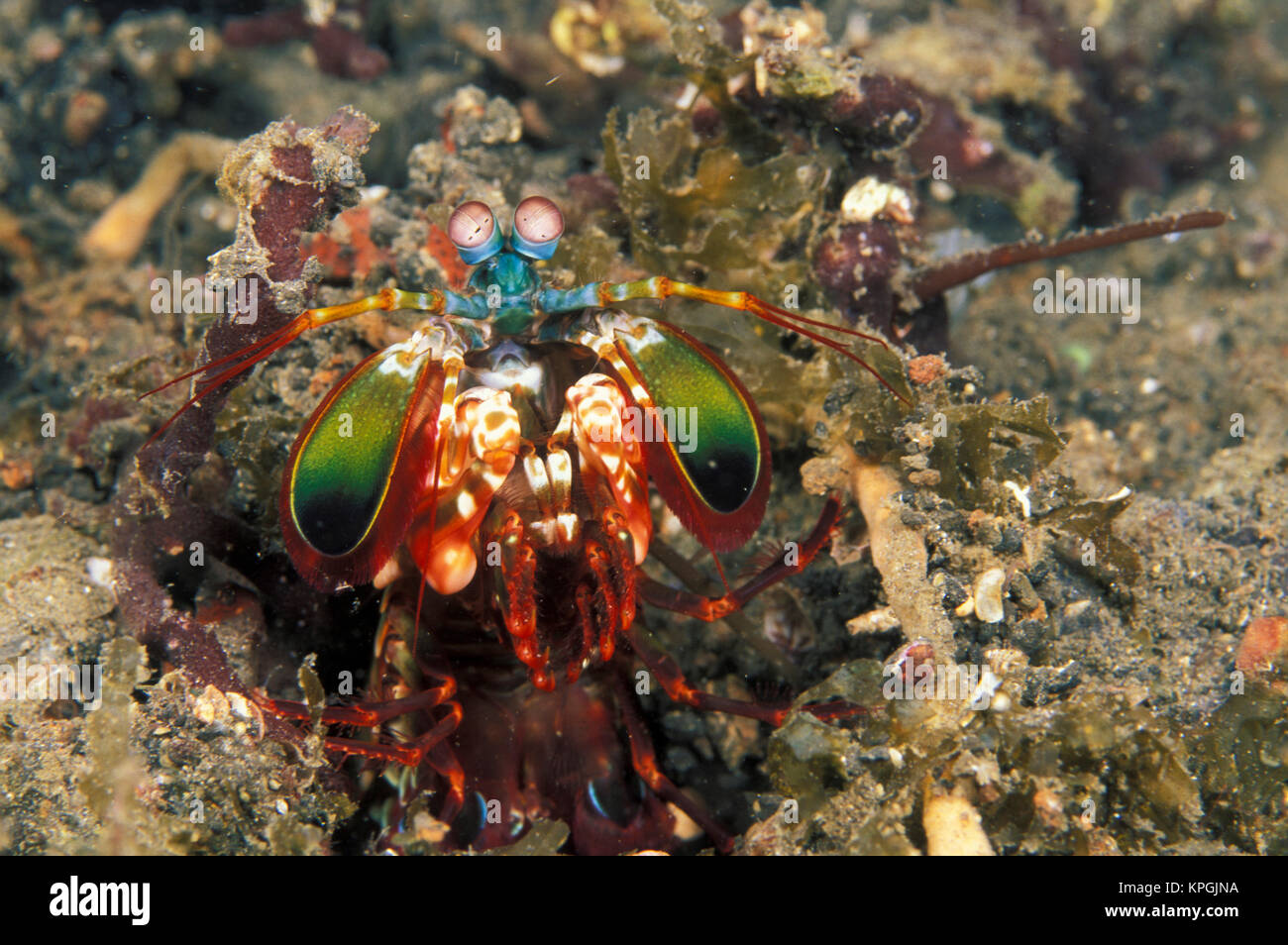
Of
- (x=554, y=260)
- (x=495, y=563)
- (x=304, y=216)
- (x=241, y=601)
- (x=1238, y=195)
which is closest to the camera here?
(x=495, y=563)

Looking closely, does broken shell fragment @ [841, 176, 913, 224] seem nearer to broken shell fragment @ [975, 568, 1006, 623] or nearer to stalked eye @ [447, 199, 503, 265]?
broken shell fragment @ [975, 568, 1006, 623]

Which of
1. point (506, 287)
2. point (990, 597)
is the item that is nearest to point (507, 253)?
point (506, 287)

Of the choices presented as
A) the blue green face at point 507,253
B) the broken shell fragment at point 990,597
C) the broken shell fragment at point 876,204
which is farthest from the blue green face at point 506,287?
the broken shell fragment at point 876,204

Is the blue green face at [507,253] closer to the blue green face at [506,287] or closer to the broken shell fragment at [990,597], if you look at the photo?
the blue green face at [506,287]

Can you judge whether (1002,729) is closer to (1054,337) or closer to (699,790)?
(699,790)

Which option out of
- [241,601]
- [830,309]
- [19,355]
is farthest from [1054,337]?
[19,355]

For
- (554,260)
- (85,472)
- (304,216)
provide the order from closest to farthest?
(304,216) < (554,260) < (85,472)
